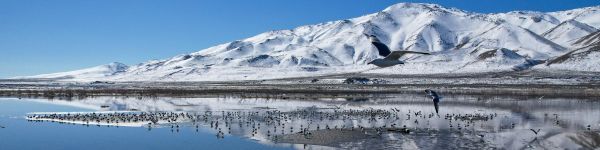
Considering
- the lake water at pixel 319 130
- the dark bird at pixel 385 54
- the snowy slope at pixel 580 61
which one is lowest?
the lake water at pixel 319 130

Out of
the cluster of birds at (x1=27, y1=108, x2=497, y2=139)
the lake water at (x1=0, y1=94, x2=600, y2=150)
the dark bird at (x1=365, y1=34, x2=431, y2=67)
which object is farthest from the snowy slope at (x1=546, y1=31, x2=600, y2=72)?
the dark bird at (x1=365, y1=34, x2=431, y2=67)

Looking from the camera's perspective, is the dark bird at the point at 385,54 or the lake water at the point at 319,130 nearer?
the dark bird at the point at 385,54

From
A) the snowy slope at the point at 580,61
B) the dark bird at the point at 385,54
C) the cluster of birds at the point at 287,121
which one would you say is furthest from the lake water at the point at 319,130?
the snowy slope at the point at 580,61

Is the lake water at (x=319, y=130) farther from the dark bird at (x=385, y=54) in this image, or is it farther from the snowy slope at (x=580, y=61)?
the snowy slope at (x=580, y=61)

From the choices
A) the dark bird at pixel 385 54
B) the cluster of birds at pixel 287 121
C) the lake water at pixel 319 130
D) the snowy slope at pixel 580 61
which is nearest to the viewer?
the dark bird at pixel 385 54

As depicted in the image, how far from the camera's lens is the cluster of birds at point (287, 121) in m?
38.5

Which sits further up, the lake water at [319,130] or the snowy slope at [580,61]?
the snowy slope at [580,61]

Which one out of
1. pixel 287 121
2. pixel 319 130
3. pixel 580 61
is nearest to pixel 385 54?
pixel 319 130

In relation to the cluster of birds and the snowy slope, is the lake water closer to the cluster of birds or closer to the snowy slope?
the cluster of birds

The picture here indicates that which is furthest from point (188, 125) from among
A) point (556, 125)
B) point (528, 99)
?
point (528, 99)

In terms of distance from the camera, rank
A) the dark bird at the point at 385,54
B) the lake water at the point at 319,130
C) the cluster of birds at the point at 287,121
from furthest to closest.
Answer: the cluster of birds at the point at 287,121
the lake water at the point at 319,130
the dark bird at the point at 385,54

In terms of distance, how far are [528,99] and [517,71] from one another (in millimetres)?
121118

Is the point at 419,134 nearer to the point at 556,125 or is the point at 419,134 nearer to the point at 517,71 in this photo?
the point at 556,125

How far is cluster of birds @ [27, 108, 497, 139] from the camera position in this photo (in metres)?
38.5
